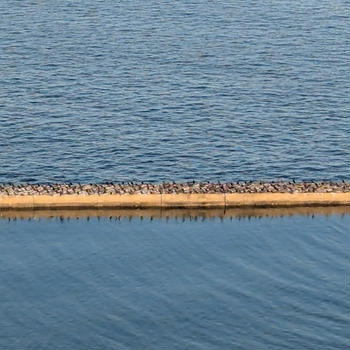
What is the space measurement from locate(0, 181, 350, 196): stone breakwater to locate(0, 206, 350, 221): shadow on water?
3.18 meters

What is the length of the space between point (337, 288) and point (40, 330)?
32480 mm

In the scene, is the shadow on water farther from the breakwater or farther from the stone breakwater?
the stone breakwater

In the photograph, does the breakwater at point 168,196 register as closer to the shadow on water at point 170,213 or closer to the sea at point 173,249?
the shadow on water at point 170,213

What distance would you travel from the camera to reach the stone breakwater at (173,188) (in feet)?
517

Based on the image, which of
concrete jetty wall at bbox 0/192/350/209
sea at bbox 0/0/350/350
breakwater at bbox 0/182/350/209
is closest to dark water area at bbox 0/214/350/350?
sea at bbox 0/0/350/350

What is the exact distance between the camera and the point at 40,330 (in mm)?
126500

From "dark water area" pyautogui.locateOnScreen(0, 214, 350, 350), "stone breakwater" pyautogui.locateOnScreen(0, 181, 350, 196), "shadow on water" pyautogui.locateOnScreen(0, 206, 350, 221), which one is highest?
"stone breakwater" pyautogui.locateOnScreen(0, 181, 350, 196)

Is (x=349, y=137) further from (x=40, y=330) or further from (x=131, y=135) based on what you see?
(x=40, y=330)

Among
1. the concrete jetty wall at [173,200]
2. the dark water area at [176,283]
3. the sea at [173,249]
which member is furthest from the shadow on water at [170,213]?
the dark water area at [176,283]

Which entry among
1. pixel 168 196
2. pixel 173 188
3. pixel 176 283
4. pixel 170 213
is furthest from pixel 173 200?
pixel 176 283

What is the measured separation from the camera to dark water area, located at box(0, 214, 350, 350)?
126125 mm

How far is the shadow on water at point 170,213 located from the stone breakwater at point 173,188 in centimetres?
318

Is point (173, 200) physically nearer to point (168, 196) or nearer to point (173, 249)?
point (168, 196)

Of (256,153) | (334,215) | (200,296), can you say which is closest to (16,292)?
(200,296)
